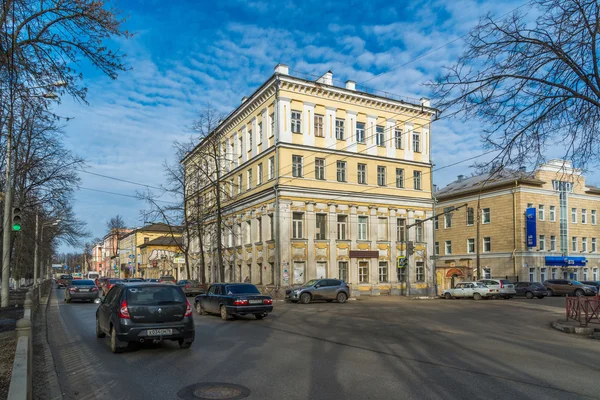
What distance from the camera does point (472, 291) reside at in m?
40.9

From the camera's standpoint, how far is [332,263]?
41.3 m

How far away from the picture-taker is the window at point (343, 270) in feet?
137

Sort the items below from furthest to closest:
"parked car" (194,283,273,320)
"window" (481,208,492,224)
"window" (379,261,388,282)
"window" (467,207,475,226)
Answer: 1. "window" (467,207,475,226)
2. "window" (481,208,492,224)
3. "window" (379,261,388,282)
4. "parked car" (194,283,273,320)

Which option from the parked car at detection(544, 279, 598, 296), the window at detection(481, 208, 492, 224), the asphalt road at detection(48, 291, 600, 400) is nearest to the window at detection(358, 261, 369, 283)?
the parked car at detection(544, 279, 598, 296)

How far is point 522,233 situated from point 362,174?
889 inches

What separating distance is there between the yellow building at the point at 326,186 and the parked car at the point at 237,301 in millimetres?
17647

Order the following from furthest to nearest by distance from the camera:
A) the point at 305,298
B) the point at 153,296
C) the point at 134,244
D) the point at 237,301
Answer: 1. the point at 134,244
2. the point at 305,298
3. the point at 237,301
4. the point at 153,296

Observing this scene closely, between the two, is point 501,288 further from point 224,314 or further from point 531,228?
point 224,314

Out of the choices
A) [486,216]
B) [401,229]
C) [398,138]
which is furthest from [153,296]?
[486,216]

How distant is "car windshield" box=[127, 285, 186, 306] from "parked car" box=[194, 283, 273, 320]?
773 cm

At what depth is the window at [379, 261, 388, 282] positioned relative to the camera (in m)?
44.0

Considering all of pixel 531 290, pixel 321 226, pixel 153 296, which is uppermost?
pixel 321 226

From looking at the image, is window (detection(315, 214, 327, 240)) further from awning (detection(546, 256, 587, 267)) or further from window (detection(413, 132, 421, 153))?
awning (detection(546, 256, 587, 267))

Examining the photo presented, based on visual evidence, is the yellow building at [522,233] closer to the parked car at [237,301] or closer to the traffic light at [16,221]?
the parked car at [237,301]
